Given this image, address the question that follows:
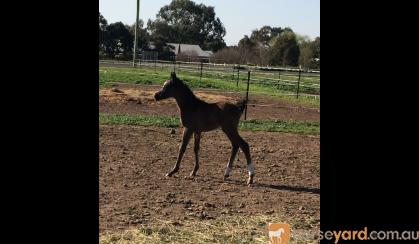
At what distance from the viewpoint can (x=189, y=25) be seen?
84.1 metres

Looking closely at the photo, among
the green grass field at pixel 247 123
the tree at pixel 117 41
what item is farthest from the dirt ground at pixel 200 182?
the tree at pixel 117 41

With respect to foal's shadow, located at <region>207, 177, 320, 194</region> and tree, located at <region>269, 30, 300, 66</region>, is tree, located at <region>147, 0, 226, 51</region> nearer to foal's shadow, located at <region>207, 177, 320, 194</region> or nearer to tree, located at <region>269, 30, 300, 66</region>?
tree, located at <region>269, 30, 300, 66</region>

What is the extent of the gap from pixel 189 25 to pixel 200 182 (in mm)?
80549

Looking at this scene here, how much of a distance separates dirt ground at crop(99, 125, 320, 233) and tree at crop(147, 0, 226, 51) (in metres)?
64.9

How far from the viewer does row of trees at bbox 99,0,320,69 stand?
154 feet

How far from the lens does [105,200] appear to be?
16.1 feet

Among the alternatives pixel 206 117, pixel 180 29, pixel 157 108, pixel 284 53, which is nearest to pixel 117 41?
pixel 284 53

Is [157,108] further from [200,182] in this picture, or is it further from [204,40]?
[204,40]
